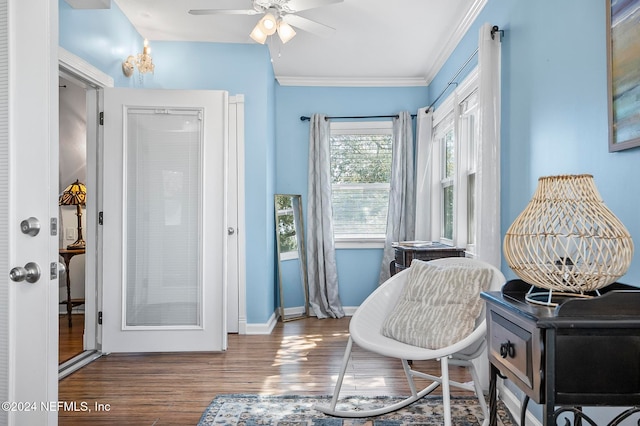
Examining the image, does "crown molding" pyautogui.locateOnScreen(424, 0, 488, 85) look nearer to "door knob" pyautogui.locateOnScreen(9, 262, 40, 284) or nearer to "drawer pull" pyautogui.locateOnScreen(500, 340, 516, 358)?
"drawer pull" pyautogui.locateOnScreen(500, 340, 516, 358)

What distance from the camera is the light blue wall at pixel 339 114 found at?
5.05 metres

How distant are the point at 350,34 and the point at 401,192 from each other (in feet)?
5.86

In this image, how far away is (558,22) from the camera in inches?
80.6

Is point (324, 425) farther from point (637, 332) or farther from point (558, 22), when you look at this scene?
point (558, 22)

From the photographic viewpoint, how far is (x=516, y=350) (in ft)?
4.30

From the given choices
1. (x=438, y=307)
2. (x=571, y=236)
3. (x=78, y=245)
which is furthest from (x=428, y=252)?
(x=78, y=245)

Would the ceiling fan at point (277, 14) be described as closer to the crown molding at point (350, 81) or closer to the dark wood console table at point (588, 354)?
the crown molding at point (350, 81)

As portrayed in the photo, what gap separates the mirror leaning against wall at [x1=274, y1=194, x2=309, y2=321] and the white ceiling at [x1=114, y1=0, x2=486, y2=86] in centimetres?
139

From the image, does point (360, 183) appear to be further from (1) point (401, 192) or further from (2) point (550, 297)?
(2) point (550, 297)

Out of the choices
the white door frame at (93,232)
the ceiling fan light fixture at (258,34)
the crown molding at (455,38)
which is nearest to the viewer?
the ceiling fan light fixture at (258,34)

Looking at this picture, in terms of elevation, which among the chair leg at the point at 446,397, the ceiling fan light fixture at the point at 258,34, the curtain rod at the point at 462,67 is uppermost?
the ceiling fan light fixture at the point at 258,34

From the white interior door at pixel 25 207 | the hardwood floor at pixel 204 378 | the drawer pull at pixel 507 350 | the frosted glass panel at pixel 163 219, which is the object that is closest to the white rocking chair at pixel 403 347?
the hardwood floor at pixel 204 378

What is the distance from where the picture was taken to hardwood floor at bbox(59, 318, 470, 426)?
2.51 m

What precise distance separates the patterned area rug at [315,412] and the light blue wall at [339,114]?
96.2 inches
